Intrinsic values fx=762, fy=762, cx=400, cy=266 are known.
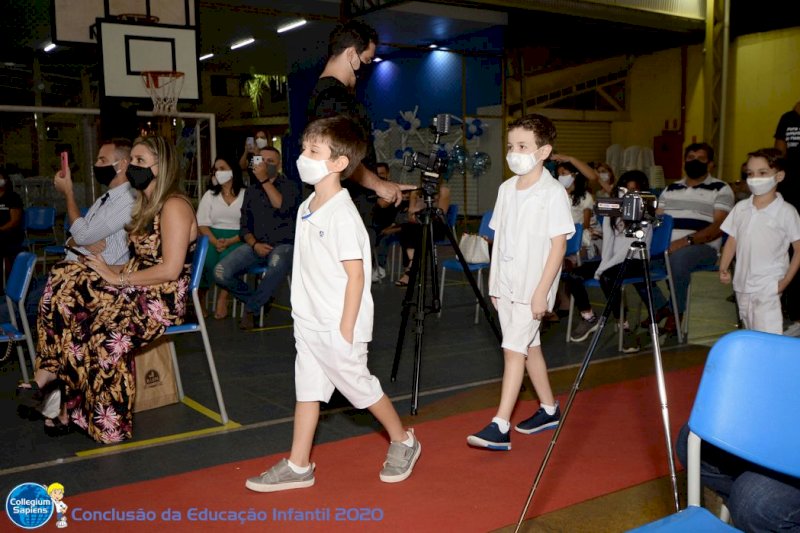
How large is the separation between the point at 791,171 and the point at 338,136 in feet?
17.3

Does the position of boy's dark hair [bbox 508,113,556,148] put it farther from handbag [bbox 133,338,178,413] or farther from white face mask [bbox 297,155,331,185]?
handbag [bbox 133,338,178,413]

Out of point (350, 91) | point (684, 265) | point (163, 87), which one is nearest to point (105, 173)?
point (350, 91)

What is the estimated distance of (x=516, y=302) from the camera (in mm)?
3312

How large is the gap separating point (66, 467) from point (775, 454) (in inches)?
109

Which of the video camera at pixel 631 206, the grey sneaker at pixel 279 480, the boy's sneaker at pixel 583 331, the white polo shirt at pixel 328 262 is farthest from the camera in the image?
the boy's sneaker at pixel 583 331

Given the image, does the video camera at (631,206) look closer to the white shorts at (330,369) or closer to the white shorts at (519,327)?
the white shorts at (519,327)

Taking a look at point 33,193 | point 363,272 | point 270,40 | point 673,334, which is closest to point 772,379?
point 363,272

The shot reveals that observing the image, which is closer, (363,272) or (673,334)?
(363,272)

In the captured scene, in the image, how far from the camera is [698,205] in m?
5.86

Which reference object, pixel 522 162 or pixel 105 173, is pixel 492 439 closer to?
pixel 522 162

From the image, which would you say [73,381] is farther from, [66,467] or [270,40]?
[270,40]

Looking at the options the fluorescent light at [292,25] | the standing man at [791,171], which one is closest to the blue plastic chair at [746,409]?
the standing man at [791,171]

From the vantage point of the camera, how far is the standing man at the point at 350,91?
3309 mm

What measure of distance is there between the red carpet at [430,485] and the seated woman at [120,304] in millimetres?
721
